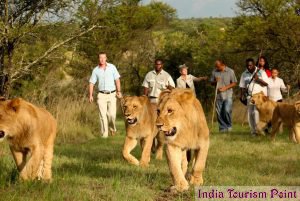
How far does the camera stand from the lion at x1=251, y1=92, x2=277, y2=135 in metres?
13.4

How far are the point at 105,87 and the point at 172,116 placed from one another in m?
7.65

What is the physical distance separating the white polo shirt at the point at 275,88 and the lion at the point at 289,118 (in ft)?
2.90

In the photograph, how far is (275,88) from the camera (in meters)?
13.9

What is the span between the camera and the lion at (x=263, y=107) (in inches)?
528

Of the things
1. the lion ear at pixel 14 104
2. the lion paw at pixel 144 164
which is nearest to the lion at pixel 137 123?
the lion paw at pixel 144 164

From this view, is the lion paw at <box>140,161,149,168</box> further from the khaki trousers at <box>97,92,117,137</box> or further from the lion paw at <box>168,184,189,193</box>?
the khaki trousers at <box>97,92,117,137</box>

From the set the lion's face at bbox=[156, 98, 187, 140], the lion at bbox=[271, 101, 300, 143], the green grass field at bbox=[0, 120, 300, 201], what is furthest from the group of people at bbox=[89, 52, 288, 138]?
the lion's face at bbox=[156, 98, 187, 140]

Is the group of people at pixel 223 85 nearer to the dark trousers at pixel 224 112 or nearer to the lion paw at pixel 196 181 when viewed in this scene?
the dark trousers at pixel 224 112

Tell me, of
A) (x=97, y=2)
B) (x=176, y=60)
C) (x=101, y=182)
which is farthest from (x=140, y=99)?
(x=176, y=60)

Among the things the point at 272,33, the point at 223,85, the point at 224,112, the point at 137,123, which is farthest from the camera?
the point at 272,33

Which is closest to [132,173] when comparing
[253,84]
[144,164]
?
[144,164]

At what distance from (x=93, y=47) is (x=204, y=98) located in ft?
27.5

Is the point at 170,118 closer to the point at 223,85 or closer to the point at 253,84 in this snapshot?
the point at 253,84

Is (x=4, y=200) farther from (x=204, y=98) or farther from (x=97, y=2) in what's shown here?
(x=204, y=98)
